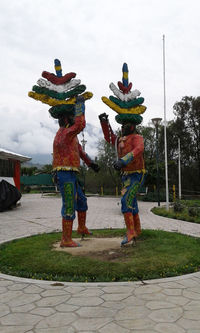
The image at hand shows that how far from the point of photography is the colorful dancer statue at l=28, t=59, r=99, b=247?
17.1 feet

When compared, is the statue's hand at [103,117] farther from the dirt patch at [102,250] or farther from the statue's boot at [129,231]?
the dirt patch at [102,250]

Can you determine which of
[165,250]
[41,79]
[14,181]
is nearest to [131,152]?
[165,250]

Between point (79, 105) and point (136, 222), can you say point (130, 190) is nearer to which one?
point (136, 222)

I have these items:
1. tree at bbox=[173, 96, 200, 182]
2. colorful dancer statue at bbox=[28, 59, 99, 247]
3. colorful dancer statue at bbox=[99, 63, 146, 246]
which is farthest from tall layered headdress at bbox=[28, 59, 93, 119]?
tree at bbox=[173, 96, 200, 182]

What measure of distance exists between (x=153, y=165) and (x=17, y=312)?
19.3m

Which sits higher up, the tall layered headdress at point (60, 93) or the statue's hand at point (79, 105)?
the tall layered headdress at point (60, 93)

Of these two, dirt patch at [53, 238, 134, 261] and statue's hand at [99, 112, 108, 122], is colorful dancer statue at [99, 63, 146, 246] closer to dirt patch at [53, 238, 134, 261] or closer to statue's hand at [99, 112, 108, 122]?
statue's hand at [99, 112, 108, 122]

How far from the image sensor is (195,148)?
27.8m

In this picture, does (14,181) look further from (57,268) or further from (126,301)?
(126,301)

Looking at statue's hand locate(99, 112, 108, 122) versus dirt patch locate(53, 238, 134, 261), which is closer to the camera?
dirt patch locate(53, 238, 134, 261)

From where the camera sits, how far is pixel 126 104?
554 cm

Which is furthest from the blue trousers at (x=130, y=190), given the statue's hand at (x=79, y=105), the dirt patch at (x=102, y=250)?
the statue's hand at (x=79, y=105)

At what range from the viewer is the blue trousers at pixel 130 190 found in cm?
529

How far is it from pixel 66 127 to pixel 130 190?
1549 mm
